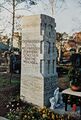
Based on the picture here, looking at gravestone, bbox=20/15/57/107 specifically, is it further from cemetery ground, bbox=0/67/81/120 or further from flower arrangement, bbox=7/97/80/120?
flower arrangement, bbox=7/97/80/120

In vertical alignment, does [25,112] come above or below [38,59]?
below

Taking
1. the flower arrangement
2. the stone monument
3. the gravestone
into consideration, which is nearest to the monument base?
the gravestone

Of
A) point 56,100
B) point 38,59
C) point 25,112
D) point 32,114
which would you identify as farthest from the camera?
point 56,100

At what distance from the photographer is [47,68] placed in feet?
27.0

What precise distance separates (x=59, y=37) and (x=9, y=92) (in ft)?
64.1

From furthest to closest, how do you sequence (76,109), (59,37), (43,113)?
(59,37) → (76,109) → (43,113)

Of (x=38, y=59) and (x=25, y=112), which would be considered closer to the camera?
(x=25, y=112)

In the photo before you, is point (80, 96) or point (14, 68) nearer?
point (80, 96)

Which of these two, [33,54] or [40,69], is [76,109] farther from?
[33,54]

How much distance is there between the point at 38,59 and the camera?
26.2 ft

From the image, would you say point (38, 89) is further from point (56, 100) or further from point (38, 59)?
point (38, 59)

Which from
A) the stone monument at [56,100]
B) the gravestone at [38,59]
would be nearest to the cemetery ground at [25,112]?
the stone monument at [56,100]

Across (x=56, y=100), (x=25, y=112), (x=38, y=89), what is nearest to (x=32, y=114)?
(x=25, y=112)

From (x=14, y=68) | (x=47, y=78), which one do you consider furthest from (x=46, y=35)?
(x=14, y=68)
